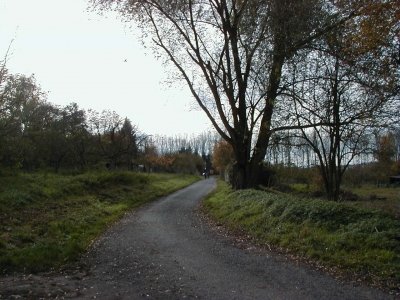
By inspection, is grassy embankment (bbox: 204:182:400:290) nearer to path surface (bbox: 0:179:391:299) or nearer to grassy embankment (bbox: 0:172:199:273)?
path surface (bbox: 0:179:391:299)

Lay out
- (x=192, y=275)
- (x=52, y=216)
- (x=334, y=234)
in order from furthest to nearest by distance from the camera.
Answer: (x=52, y=216), (x=334, y=234), (x=192, y=275)

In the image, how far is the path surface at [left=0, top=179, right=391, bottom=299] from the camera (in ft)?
26.2

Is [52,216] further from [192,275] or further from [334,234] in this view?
[334,234]

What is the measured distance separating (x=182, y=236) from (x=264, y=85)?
10.8 m

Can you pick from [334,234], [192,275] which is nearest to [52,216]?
[192,275]

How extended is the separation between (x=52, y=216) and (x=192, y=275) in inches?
408

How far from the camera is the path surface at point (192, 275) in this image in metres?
8.00

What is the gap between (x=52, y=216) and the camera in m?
18.1

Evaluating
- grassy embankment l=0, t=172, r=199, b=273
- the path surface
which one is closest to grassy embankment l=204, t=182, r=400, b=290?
the path surface

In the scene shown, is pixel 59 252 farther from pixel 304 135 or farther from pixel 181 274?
pixel 304 135

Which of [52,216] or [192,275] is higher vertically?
[52,216]

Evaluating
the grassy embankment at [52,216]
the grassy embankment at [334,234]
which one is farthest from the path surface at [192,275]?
the grassy embankment at [52,216]

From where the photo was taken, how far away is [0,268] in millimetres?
10500

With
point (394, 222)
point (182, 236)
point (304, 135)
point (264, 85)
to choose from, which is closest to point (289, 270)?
point (394, 222)
